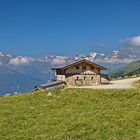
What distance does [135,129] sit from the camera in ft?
109

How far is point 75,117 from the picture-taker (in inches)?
1559

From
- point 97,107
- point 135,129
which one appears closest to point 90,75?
point 97,107

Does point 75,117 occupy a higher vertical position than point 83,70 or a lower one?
lower

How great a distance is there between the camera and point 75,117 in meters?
39.6

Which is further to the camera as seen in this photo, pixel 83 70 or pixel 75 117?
pixel 83 70

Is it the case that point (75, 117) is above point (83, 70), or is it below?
below

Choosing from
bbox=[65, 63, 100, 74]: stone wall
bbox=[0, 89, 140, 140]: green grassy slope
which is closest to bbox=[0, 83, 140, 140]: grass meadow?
bbox=[0, 89, 140, 140]: green grassy slope

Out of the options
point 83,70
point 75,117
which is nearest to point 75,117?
point 75,117

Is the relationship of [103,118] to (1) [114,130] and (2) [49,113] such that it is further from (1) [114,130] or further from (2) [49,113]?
(2) [49,113]

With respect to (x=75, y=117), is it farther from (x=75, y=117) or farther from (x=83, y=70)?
(x=83, y=70)

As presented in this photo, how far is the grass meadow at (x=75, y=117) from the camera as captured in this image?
32469 mm

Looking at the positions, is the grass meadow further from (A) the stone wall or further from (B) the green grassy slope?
(A) the stone wall

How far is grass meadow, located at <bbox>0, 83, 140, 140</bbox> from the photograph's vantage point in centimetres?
3247

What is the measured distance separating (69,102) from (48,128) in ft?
56.8
